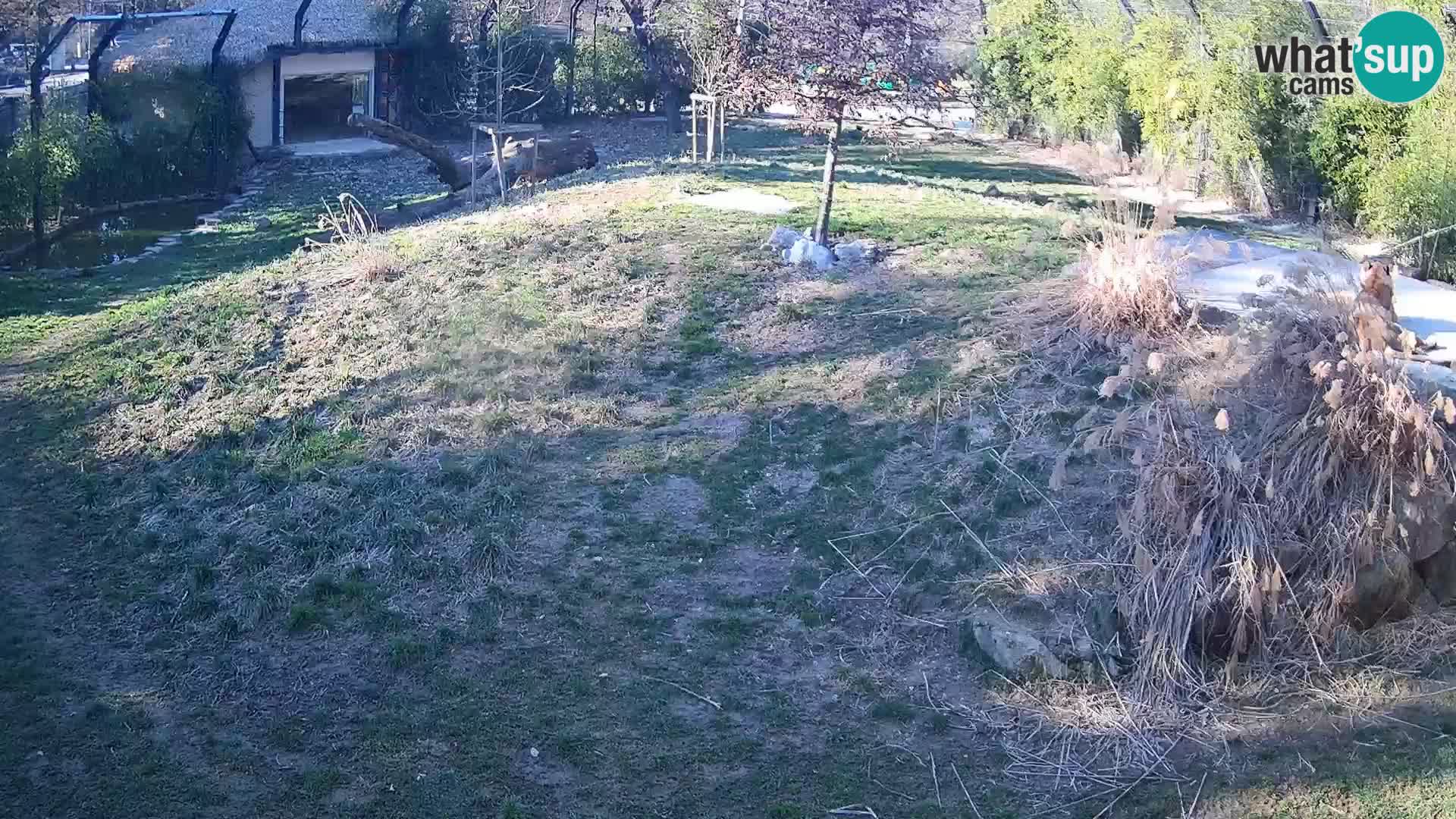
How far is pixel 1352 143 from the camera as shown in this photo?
13156mm

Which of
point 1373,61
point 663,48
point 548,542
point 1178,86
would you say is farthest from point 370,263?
point 663,48

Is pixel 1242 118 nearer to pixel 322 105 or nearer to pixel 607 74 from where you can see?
pixel 607 74

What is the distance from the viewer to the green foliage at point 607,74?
2517 cm

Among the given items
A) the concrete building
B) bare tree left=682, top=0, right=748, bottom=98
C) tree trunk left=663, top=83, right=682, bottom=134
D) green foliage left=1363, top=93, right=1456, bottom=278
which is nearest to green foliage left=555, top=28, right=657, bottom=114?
tree trunk left=663, top=83, right=682, bottom=134

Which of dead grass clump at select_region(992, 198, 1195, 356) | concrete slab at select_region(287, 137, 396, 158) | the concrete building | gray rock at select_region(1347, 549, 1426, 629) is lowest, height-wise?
gray rock at select_region(1347, 549, 1426, 629)

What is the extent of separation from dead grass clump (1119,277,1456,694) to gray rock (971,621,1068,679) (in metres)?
0.33

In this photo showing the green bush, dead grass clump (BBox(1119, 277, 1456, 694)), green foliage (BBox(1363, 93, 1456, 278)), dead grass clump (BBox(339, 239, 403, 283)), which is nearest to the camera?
dead grass clump (BBox(1119, 277, 1456, 694))

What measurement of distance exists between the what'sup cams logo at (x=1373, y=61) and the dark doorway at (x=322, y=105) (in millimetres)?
14864

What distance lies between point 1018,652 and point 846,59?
5.68 m

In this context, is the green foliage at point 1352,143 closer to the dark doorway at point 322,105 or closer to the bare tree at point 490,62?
the bare tree at point 490,62

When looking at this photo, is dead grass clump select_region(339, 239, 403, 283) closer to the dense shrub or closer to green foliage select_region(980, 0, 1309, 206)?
the dense shrub

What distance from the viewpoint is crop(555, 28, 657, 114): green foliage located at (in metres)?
25.2

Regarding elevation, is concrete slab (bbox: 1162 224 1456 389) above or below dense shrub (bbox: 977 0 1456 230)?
below

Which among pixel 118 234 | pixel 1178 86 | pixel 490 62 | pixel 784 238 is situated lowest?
pixel 118 234
